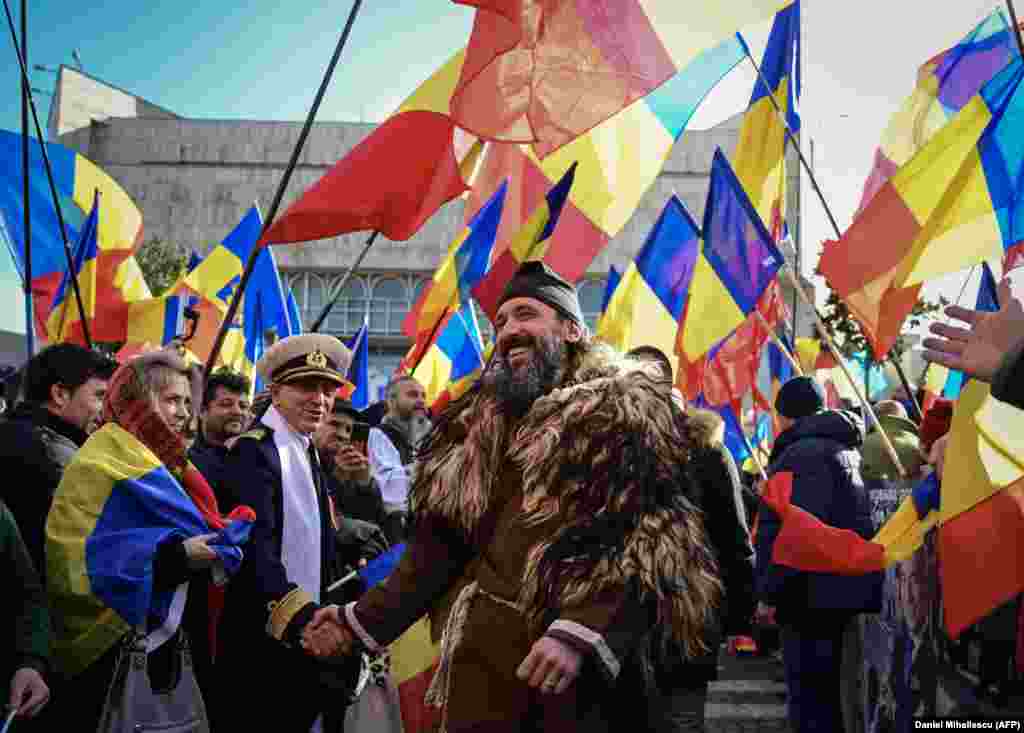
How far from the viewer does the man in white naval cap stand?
352 cm

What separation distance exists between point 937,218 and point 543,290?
2.23 m

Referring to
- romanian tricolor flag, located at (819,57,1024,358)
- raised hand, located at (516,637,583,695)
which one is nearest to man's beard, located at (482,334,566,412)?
raised hand, located at (516,637,583,695)

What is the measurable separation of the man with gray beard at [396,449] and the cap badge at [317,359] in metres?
1.28

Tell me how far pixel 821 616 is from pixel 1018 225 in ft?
6.07

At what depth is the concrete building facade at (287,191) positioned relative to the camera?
38.0 meters

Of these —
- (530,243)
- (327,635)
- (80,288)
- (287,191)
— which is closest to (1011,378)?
(327,635)

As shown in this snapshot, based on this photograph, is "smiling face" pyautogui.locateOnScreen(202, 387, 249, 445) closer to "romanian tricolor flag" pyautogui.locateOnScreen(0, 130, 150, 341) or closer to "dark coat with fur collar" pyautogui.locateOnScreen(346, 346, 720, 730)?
"dark coat with fur collar" pyautogui.locateOnScreen(346, 346, 720, 730)

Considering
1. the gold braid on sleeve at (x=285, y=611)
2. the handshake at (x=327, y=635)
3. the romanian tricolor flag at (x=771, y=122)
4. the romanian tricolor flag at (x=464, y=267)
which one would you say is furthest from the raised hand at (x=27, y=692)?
the romanian tricolor flag at (x=771, y=122)

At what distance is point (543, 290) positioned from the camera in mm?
3107

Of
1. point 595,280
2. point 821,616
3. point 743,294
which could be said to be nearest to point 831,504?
point 821,616

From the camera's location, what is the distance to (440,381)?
10.0 meters

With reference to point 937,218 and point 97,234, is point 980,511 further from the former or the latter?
point 97,234

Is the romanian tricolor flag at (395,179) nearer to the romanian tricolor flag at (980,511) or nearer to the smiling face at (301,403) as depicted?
the smiling face at (301,403)

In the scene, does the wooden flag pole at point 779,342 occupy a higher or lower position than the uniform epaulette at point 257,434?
higher
